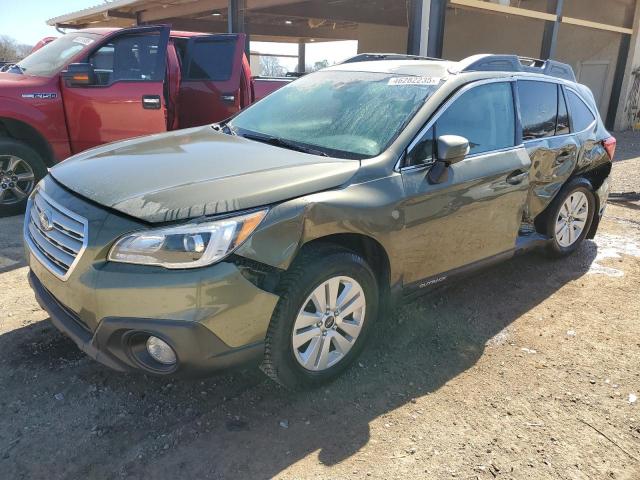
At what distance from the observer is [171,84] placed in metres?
6.30

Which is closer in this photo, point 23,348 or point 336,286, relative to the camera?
point 336,286

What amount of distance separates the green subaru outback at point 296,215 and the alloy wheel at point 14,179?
274 cm

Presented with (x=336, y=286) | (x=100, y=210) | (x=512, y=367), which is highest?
(x=100, y=210)

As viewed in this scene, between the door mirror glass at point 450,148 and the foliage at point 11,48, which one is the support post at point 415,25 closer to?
the door mirror glass at point 450,148

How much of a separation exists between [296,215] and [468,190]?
54.3 inches

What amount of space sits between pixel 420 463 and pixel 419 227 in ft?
4.25

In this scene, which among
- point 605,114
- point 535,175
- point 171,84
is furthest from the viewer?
point 605,114

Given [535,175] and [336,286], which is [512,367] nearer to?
[336,286]

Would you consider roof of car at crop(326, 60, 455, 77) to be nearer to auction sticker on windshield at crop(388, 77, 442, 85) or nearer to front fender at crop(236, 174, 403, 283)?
auction sticker on windshield at crop(388, 77, 442, 85)

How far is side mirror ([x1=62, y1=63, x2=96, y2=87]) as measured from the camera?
5.35 meters

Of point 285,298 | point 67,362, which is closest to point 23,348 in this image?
point 67,362

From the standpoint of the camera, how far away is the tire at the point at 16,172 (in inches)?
210

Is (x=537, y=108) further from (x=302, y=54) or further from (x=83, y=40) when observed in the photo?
(x=302, y=54)

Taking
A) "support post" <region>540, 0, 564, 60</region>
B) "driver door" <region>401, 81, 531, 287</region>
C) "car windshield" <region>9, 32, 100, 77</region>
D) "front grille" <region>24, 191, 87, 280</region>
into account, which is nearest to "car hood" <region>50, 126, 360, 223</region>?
"front grille" <region>24, 191, 87, 280</region>
